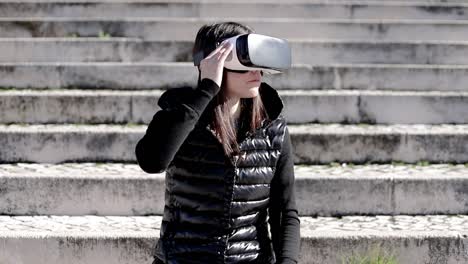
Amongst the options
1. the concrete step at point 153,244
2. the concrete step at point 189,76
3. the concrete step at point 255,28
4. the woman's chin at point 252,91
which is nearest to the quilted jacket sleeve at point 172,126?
the woman's chin at point 252,91

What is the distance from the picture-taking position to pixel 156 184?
5031 millimetres

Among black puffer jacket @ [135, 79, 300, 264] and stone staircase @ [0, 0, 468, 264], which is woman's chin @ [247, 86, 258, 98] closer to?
black puffer jacket @ [135, 79, 300, 264]

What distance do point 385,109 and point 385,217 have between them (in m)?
1.61

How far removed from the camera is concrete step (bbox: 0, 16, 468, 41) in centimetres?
823

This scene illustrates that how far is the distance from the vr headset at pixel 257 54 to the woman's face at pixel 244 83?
0.13ft

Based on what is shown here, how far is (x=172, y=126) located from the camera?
7.56 feet

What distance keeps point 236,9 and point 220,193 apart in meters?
6.57

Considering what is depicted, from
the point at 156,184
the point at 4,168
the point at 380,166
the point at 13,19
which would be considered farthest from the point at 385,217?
the point at 13,19

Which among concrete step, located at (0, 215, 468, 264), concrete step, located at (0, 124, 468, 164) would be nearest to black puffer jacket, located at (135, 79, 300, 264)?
concrete step, located at (0, 215, 468, 264)

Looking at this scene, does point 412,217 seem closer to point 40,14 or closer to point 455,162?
point 455,162

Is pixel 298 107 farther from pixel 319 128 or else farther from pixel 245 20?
pixel 245 20

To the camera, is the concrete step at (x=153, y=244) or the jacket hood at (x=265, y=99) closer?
the jacket hood at (x=265, y=99)

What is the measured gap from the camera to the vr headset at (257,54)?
2270 mm

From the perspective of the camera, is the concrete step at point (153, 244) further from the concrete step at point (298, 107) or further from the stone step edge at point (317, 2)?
the stone step edge at point (317, 2)
